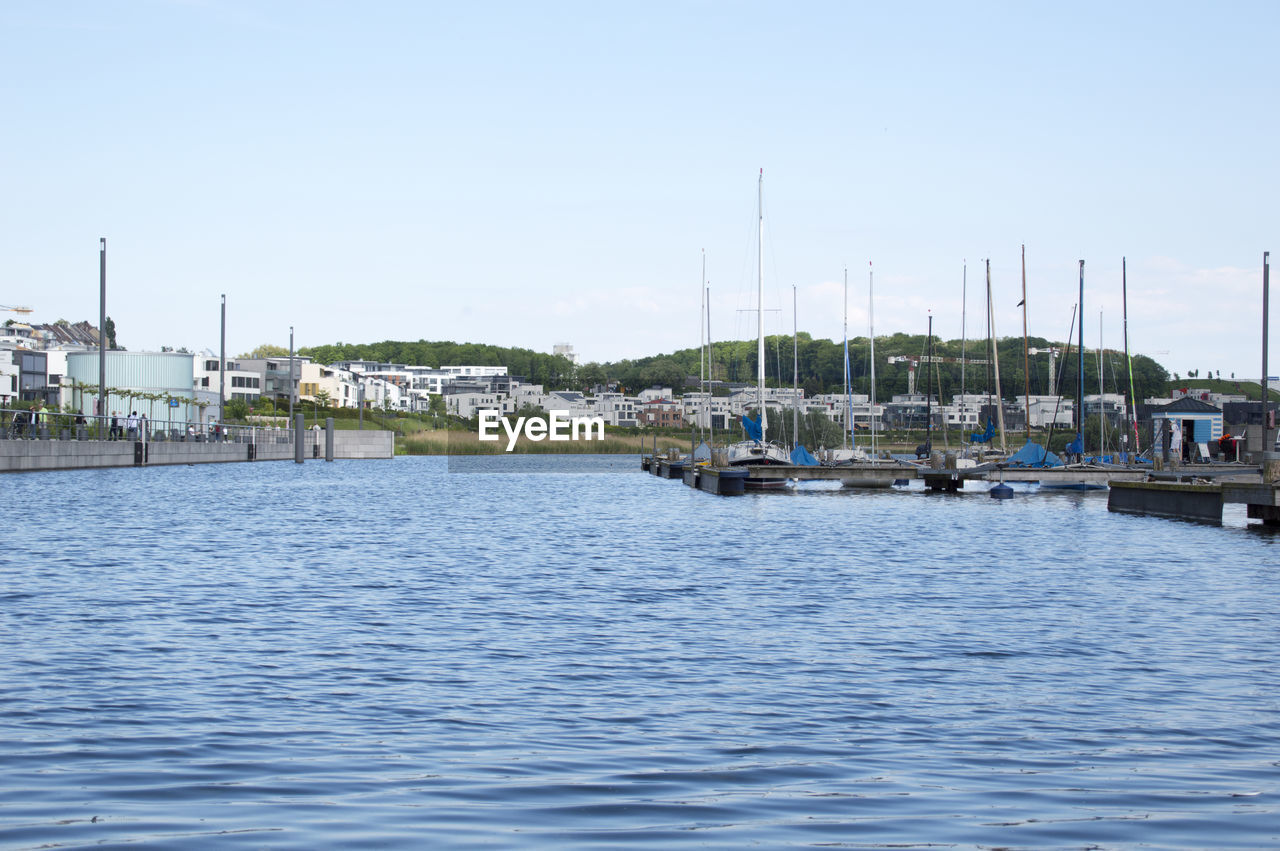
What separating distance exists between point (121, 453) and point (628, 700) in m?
66.5

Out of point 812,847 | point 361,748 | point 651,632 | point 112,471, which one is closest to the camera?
point 812,847

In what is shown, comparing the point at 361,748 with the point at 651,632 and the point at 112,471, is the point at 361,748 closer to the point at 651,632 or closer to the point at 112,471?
the point at 651,632

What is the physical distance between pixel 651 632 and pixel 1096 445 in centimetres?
11238

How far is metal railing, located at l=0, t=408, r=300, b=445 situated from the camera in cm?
6047

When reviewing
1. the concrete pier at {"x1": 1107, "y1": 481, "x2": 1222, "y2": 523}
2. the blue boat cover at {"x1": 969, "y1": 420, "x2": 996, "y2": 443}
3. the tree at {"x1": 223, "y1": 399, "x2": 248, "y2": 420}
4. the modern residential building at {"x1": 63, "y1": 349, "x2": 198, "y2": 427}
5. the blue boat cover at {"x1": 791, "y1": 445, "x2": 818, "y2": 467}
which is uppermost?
the modern residential building at {"x1": 63, "y1": 349, "x2": 198, "y2": 427}

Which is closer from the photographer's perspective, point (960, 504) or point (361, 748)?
point (361, 748)

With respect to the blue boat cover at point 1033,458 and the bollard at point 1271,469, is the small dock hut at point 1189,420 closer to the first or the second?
the blue boat cover at point 1033,458

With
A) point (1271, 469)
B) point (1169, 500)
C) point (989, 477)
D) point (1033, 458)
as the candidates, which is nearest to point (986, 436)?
point (1033, 458)

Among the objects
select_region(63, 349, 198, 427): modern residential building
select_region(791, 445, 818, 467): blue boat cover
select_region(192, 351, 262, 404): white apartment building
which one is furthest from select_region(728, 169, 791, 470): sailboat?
select_region(192, 351, 262, 404): white apartment building

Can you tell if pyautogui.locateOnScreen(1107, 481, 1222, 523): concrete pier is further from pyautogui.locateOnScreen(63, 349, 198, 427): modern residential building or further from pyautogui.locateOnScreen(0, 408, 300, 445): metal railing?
pyautogui.locateOnScreen(63, 349, 198, 427): modern residential building

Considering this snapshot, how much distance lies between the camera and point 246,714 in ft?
38.0

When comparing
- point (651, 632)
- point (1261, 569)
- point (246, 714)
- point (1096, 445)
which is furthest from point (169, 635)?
point (1096, 445)

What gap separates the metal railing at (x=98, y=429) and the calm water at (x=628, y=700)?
35.7 metres

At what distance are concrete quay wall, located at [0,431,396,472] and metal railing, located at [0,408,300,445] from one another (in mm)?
695
